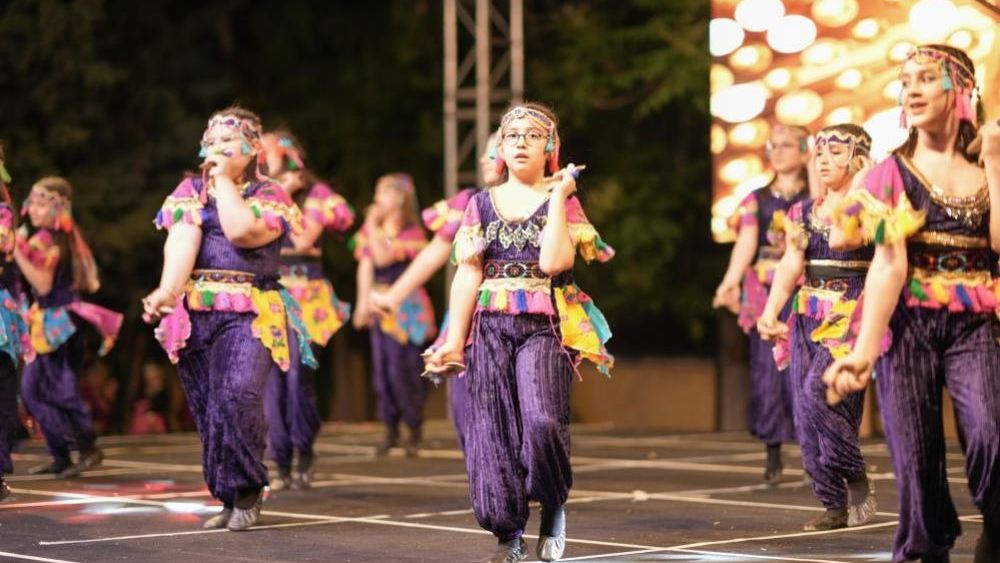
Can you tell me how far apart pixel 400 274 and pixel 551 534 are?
5930 millimetres

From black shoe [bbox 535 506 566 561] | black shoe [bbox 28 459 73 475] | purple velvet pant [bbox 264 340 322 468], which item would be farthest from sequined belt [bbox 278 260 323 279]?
black shoe [bbox 535 506 566 561]

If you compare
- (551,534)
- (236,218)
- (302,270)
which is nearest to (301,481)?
(302,270)

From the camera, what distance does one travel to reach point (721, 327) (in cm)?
1692

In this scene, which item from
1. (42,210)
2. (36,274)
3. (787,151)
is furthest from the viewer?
(36,274)

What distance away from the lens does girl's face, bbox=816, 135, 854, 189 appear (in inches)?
316

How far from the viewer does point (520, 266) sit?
21.7 ft

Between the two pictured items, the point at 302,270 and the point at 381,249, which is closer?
the point at 302,270

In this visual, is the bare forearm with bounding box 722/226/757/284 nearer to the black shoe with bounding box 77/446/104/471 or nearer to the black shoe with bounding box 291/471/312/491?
the black shoe with bounding box 291/471/312/491

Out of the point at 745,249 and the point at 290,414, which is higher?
the point at 745,249

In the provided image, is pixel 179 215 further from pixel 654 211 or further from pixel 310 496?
pixel 654 211

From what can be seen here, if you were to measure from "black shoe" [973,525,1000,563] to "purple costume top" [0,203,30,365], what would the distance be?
4758mm

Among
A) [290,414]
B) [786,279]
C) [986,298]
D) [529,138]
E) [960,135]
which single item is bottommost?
[290,414]

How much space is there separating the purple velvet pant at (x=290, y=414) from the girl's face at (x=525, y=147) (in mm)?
3506

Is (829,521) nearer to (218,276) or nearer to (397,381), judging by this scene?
(218,276)
